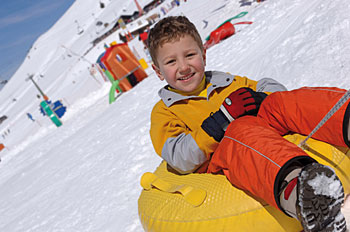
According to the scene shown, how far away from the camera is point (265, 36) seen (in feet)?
18.8

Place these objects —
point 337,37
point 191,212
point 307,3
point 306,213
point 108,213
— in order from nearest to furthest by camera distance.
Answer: point 306,213
point 191,212
point 108,213
point 337,37
point 307,3

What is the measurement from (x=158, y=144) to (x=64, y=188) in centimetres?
365

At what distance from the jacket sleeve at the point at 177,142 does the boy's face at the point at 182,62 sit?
0.25m

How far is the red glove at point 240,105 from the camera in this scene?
1.57 metres

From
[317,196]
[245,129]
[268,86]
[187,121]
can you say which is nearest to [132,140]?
[187,121]

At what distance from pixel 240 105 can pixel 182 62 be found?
1.87 feet

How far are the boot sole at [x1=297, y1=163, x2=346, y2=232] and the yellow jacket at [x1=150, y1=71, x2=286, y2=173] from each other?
68 centimetres

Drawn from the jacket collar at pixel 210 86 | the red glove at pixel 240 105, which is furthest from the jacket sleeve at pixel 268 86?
the red glove at pixel 240 105

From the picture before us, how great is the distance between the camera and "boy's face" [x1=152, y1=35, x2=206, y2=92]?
188 cm

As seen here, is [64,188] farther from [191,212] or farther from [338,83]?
[338,83]

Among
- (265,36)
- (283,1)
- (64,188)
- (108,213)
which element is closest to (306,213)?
(108,213)

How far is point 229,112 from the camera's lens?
157 centimetres

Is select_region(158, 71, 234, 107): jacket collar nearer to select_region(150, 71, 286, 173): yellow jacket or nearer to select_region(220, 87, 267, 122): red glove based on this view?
select_region(150, 71, 286, 173): yellow jacket

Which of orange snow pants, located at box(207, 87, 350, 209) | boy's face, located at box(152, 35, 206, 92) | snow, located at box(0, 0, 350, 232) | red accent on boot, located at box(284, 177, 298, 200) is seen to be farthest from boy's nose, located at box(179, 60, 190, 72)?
snow, located at box(0, 0, 350, 232)
